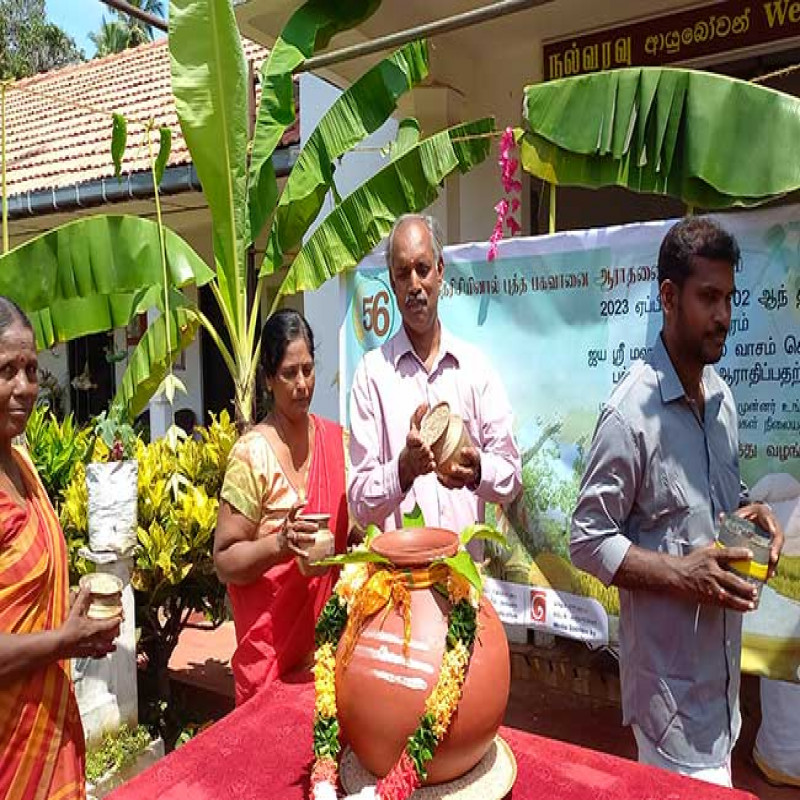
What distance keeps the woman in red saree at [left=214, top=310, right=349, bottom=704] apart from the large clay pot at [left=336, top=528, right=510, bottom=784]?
0.87 metres

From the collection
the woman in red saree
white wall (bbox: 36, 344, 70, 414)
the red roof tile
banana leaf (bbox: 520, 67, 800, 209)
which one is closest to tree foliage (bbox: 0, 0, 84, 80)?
the red roof tile

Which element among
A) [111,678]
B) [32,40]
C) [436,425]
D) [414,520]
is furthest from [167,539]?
[32,40]

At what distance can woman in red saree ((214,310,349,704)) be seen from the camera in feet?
7.79

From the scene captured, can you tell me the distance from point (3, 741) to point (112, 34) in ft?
101

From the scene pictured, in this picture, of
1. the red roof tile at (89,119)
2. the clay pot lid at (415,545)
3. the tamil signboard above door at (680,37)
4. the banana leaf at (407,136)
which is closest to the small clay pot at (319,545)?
the clay pot lid at (415,545)

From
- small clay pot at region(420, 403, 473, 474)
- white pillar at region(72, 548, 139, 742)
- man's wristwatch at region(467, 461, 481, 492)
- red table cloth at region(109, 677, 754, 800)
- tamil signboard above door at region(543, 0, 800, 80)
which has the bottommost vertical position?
white pillar at region(72, 548, 139, 742)

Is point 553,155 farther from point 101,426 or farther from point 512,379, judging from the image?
point 101,426

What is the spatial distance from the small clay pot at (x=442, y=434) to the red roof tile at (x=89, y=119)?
183 inches

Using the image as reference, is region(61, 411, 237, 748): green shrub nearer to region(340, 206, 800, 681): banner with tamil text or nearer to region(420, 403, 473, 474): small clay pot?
region(340, 206, 800, 681): banner with tamil text

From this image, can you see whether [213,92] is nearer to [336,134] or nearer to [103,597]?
[336,134]

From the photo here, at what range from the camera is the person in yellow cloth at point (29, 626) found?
1.75 meters

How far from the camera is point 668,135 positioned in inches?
111

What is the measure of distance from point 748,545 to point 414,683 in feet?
2.51

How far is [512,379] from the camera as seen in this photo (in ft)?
10.8
